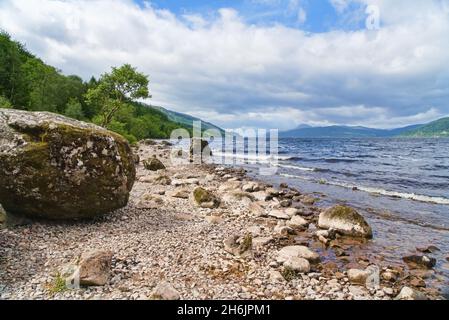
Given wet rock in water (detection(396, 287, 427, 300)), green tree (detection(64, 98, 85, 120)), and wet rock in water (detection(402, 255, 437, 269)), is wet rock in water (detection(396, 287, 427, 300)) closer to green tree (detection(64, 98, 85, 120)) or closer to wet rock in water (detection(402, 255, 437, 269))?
wet rock in water (detection(402, 255, 437, 269))

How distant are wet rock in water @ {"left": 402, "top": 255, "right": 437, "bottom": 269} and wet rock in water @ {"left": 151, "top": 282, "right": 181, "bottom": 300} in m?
8.03

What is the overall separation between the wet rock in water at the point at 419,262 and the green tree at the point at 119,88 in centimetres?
3437

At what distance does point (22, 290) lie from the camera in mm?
6523

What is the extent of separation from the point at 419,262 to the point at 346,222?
3.14 meters

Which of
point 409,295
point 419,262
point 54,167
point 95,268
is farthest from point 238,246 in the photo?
point 54,167

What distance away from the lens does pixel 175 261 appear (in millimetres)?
8492

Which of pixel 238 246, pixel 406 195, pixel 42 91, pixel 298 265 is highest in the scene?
pixel 42 91

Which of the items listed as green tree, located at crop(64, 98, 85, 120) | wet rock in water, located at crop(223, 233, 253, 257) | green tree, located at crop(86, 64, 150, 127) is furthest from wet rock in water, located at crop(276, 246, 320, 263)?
green tree, located at crop(64, 98, 85, 120)

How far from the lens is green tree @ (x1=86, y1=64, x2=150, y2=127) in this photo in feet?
121

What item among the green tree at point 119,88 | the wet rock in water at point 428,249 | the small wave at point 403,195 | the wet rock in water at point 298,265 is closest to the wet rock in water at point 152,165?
the green tree at point 119,88

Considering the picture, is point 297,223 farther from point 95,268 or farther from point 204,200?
point 95,268

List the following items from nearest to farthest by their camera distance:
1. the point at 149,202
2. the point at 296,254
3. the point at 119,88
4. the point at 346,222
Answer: the point at 296,254 → the point at 346,222 → the point at 149,202 → the point at 119,88
